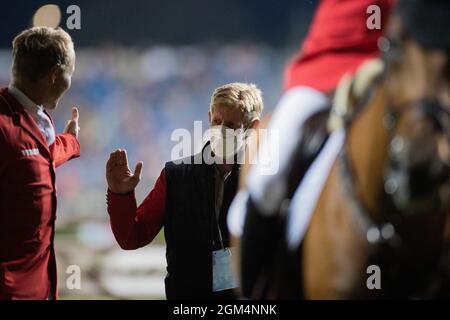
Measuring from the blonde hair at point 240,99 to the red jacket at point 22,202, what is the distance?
0.29 metres

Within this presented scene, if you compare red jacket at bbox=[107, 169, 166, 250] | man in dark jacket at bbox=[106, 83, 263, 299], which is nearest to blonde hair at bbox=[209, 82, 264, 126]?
man in dark jacket at bbox=[106, 83, 263, 299]

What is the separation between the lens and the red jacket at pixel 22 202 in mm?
832

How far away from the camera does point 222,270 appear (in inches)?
38.5

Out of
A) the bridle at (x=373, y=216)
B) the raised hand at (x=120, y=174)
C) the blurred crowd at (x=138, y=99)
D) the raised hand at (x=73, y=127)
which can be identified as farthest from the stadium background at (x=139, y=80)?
the bridle at (x=373, y=216)

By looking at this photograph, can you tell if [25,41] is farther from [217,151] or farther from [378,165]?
[378,165]

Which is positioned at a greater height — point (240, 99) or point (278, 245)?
point (240, 99)

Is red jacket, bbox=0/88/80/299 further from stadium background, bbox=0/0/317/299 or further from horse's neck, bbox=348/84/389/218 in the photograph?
horse's neck, bbox=348/84/389/218

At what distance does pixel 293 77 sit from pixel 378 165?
0.77 feet

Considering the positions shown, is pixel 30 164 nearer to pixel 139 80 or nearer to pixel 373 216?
pixel 373 216

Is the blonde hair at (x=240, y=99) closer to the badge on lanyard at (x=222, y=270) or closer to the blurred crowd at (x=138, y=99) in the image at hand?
the badge on lanyard at (x=222, y=270)

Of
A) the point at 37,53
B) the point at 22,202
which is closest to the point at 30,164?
the point at 22,202

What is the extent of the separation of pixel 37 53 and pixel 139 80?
3.11ft

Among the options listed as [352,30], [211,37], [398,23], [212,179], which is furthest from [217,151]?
[211,37]

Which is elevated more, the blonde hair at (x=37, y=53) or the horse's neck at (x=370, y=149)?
the blonde hair at (x=37, y=53)
